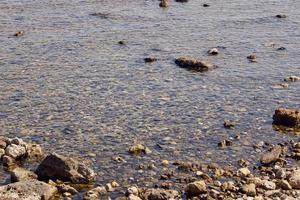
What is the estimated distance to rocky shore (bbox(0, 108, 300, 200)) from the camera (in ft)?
57.3

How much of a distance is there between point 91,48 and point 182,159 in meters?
14.0

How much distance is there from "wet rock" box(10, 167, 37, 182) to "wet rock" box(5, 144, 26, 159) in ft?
2.96

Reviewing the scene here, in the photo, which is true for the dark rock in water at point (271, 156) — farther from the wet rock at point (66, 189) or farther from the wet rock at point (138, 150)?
the wet rock at point (66, 189)

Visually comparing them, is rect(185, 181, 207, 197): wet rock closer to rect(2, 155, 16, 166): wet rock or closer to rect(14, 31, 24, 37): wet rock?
rect(2, 155, 16, 166): wet rock

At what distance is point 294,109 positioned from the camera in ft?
81.5

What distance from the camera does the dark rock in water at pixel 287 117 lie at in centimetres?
2322

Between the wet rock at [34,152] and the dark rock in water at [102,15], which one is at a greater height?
the dark rock in water at [102,15]

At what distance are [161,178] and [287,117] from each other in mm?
7079

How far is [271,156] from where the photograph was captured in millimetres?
20422

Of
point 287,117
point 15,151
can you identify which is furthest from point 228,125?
point 15,151

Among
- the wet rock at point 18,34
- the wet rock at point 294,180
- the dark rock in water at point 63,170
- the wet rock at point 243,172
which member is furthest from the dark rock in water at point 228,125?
the wet rock at point 18,34

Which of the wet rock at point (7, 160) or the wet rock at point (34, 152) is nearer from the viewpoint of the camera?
the wet rock at point (7, 160)

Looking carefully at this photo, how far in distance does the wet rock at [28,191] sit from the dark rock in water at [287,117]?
1031cm

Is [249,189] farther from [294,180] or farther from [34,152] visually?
[34,152]
